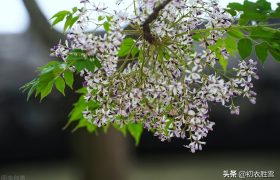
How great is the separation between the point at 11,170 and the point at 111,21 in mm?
5374

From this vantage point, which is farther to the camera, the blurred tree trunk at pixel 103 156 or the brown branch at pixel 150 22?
the blurred tree trunk at pixel 103 156

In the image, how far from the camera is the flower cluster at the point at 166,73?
1363mm

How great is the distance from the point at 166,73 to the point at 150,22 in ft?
0.61

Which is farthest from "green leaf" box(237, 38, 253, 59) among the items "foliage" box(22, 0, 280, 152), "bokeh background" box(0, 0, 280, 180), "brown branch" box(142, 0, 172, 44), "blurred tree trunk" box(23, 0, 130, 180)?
"bokeh background" box(0, 0, 280, 180)

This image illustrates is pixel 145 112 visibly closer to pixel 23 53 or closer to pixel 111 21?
pixel 111 21

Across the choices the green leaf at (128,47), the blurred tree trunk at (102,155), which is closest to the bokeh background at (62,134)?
the blurred tree trunk at (102,155)

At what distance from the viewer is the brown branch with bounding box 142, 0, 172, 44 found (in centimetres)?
125

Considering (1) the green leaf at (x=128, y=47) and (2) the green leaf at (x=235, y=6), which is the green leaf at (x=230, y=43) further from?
(1) the green leaf at (x=128, y=47)

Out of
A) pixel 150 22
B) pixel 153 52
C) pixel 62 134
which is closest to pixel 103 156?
pixel 62 134

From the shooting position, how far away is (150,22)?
52.0 inches

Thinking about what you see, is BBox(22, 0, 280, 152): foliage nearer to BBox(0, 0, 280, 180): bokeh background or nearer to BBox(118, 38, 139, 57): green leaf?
BBox(118, 38, 139, 57): green leaf

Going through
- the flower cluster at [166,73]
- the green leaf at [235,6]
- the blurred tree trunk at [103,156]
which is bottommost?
the blurred tree trunk at [103,156]

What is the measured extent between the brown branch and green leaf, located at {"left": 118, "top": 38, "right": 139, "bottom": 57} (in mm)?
109

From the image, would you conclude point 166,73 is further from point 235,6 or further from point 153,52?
point 235,6
